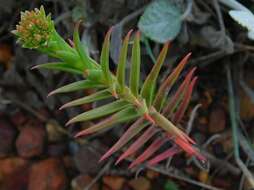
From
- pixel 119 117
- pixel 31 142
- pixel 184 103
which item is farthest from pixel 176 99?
pixel 31 142

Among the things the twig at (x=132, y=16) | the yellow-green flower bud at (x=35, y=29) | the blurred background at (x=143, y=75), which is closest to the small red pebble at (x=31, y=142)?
the blurred background at (x=143, y=75)

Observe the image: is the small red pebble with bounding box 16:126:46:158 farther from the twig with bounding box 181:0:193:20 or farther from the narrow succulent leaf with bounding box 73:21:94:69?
the narrow succulent leaf with bounding box 73:21:94:69

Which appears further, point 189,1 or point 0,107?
point 0,107

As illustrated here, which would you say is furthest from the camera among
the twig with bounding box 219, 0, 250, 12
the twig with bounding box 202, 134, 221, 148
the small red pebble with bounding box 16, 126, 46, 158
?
the small red pebble with bounding box 16, 126, 46, 158

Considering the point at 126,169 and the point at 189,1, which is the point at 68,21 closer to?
the point at 189,1

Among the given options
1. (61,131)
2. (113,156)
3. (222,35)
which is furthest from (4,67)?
(222,35)

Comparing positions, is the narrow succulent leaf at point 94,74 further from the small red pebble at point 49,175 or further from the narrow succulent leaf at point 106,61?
the small red pebble at point 49,175

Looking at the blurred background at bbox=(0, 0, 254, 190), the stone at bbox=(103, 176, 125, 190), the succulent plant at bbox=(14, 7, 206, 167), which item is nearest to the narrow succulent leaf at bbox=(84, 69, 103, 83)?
the succulent plant at bbox=(14, 7, 206, 167)
